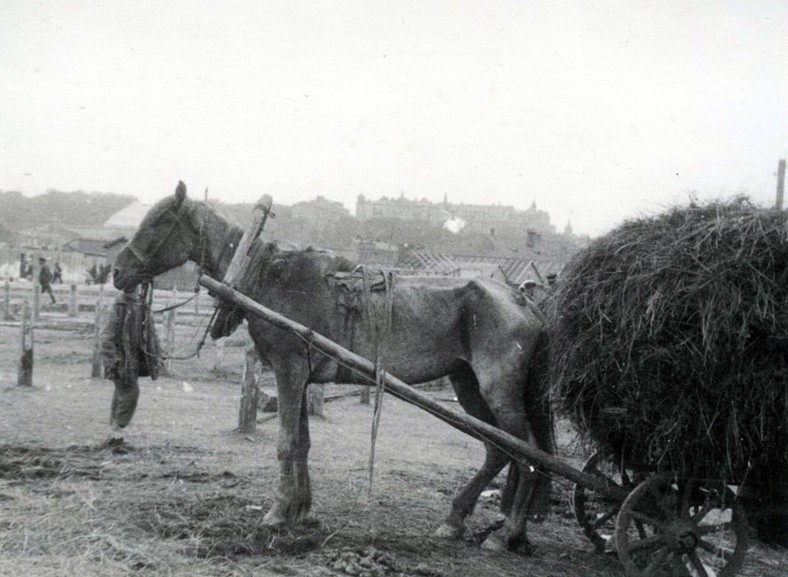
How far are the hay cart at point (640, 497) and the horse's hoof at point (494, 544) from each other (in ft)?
2.47

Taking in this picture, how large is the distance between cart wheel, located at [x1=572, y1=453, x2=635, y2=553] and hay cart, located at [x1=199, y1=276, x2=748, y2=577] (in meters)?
0.01

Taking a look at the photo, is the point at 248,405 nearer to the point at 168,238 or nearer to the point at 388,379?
the point at 168,238

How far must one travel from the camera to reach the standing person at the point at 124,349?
7.63 m

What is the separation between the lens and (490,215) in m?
121

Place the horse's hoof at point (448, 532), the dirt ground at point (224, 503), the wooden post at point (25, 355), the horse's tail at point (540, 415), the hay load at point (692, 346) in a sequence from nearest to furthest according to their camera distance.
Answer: the hay load at point (692, 346), the dirt ground at point (224, 503), the horse's tail at point (540, 415), the horse's hoof at point (448, 532), the wooden post at point (25, 355)

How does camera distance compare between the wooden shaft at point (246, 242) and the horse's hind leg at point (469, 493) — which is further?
the horse's hind leg at point (469, 493)

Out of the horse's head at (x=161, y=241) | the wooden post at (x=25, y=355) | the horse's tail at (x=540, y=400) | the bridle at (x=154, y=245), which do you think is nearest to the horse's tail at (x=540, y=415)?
the horse's tail at (x=540, y=400)

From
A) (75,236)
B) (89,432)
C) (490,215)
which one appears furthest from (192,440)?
(490,215)

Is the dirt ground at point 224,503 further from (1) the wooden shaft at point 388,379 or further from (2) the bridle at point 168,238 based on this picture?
(2) the bridle at point 168,238

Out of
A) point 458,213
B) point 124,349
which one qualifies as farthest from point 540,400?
point 458,213

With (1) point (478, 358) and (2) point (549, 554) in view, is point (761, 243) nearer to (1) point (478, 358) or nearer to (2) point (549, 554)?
(1) point (478, 358)

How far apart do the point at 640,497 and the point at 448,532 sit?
166 cm

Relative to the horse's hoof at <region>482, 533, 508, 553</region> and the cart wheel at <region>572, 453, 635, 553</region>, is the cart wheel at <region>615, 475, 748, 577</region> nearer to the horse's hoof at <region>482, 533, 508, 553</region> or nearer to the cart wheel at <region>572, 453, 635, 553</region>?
the cart wheel at <region>572, 453, 635, 553</region>

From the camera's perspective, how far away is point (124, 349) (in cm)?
767
